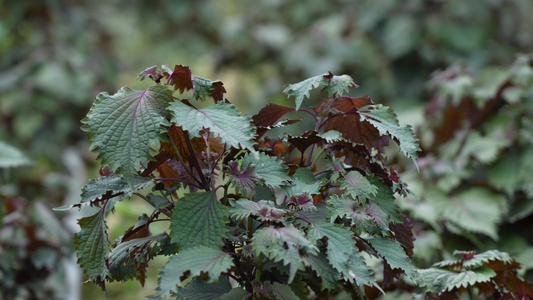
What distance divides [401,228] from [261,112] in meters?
0.31

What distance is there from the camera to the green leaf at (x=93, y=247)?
2.36 feet

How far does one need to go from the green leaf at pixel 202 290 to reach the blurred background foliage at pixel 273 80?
711mm

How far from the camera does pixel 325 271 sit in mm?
664

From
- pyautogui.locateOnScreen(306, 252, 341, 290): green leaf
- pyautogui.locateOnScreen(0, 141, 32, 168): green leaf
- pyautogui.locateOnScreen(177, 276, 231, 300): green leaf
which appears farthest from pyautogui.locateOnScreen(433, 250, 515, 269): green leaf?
pyautogui.locateOnScreen(0, 141, 32, 168): green leaf

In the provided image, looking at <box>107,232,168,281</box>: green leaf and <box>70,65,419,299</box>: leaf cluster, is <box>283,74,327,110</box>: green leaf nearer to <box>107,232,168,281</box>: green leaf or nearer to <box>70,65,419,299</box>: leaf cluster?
<box>70,65,419,299</box>: leaf cluster

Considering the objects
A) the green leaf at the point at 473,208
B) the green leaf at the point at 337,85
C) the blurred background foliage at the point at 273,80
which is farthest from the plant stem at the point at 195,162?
the green leaf at the point at 473,208

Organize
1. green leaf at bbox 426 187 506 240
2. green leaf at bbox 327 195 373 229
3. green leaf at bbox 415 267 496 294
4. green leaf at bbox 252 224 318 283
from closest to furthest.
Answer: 1. green leaf at bbox 252 224 318 283
2. green leaf at bbox 327 195 373 229
3. green leaf at bbox 415 267 496 294
4. green leaf at bbox 426 187 506 240

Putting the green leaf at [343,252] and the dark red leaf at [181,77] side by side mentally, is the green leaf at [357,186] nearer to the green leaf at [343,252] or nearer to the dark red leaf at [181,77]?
the green leaf at [343,252]

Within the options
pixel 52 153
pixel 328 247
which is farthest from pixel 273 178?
pixel 52 153

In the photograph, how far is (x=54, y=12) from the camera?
3.23m

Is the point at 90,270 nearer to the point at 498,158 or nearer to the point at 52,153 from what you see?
the point at 498,158

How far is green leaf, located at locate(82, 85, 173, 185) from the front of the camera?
64 centimetres

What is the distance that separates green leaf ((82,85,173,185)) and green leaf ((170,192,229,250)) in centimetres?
9

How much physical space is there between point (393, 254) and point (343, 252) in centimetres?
12
